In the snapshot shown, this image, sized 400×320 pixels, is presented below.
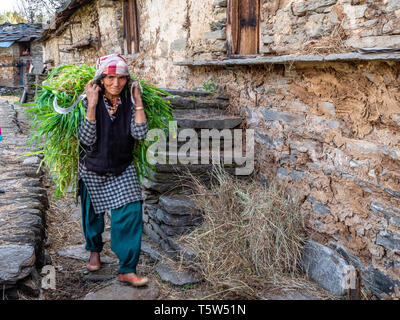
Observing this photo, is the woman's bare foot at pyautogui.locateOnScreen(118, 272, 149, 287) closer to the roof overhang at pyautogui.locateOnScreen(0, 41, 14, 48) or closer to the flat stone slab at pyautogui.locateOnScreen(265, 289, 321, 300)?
the flat stone slab at pyautogui.locateOnScreen(265, 289, 321, 300)

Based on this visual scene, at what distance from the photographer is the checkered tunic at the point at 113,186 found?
260cm

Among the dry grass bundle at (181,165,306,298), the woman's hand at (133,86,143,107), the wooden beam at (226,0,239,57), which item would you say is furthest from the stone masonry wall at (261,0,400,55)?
Answer: the woman's hand at (133,86,143,107)

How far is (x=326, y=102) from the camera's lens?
3.05 m

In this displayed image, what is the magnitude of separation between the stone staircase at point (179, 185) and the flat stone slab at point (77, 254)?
0.49 metres

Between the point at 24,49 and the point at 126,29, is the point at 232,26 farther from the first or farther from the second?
the point at 24,49

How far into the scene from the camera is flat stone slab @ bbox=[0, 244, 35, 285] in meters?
2.26

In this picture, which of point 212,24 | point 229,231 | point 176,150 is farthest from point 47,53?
point 229,231

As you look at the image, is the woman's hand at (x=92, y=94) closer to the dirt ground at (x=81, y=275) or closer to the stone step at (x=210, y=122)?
the dirt ground at (x=81, y=275)

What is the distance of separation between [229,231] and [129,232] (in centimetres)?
81

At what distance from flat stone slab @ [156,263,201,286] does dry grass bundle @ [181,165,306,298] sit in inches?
3.7

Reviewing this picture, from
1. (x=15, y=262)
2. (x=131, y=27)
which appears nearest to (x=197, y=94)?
(x=15, y=262)

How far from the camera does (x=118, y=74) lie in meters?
2.52

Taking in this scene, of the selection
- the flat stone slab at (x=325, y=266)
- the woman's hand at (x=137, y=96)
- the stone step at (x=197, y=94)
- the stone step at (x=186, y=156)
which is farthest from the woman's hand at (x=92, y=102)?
the stone step at (x=197, y=94)

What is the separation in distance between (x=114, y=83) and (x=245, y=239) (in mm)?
1471
